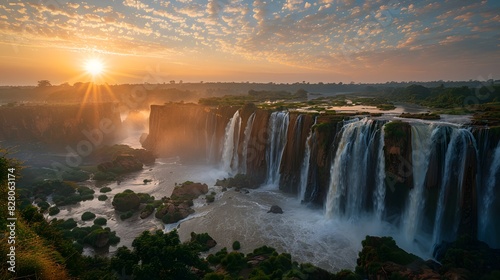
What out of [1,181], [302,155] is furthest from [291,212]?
[1,181]

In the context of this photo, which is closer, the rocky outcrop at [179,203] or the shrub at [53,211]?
the rocky outcrop at [179,203]

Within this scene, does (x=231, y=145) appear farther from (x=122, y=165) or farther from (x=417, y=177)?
(x=417, y=177)

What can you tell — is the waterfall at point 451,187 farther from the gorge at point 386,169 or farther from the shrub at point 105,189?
the shrub at point 105,189

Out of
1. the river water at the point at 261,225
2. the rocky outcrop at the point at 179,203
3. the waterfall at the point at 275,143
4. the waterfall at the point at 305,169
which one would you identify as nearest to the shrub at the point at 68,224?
the river water at the point at 261,225

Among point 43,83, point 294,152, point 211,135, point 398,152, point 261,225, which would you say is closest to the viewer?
point 398,152

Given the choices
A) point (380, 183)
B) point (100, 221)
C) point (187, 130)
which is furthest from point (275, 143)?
point (187, 130)

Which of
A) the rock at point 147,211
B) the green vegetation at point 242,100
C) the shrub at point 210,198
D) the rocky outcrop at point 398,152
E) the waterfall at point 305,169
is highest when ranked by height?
the green vegetation at point 242,100

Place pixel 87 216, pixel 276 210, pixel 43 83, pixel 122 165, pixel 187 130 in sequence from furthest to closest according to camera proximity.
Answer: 1. pixel 43 83
2. pixel 187 130
3. pixel 122 165
4. pixel 87 216
5. pixel 276 210
